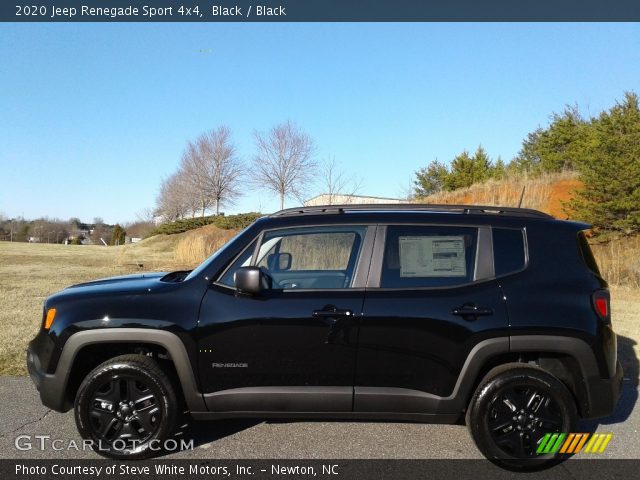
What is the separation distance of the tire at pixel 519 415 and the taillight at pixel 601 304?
1.85ft

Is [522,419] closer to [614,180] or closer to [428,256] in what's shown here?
[428,256]

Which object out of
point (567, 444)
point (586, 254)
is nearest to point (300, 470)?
point (567, 444)

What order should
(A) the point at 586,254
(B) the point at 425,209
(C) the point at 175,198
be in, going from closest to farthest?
(A) the point at 586,254 → (B) the point at 425,209 → (C) the point at 175,198

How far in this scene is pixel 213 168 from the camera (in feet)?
142

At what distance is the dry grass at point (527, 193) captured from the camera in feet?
64.2

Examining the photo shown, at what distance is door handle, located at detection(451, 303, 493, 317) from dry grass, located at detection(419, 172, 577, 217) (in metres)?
16.0

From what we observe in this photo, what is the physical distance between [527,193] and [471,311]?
59.0 feet

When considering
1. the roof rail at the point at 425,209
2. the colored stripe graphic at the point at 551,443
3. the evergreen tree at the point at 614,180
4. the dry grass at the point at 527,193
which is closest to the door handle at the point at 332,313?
the roof rail at the point at 425,209

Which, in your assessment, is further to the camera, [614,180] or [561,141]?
[561,141]

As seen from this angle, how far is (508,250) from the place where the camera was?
379 cm

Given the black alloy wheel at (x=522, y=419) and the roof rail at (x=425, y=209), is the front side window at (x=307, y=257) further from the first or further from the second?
the black alloy wheel at (x=522, y=419)

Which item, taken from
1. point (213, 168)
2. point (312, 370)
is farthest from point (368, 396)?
point (213, 168)

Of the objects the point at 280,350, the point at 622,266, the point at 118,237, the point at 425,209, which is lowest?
the point at 280,350

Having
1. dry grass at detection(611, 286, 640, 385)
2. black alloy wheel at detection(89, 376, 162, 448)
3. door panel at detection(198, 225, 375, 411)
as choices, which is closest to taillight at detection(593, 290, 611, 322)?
door panel at detection(198, 225, 375, 411)
